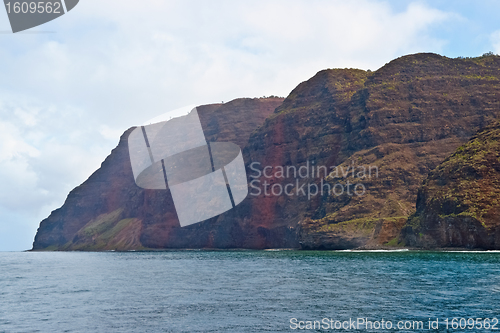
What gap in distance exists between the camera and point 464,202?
118m

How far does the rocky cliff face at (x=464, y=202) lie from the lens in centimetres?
11300

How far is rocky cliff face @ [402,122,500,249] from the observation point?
113 metres

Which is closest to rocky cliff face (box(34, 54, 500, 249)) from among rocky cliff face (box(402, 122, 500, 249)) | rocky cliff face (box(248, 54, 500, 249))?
rocky cliff face (box(248, 54, 500, 249))

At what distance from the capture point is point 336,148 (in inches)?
7416

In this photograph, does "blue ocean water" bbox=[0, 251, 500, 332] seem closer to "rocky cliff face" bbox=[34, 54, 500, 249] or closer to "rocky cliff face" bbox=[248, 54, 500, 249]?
"rocky cliff face" bbox=[34, 54, 500, 249]

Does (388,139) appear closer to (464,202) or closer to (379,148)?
(379,148)

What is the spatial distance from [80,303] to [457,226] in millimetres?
91624

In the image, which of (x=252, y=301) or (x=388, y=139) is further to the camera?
(x=388, y=139)

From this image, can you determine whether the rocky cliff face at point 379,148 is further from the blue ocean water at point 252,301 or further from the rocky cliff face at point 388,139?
the blue ocean water at point 252,301

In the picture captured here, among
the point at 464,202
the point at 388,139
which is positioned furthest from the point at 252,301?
the point at 388,139

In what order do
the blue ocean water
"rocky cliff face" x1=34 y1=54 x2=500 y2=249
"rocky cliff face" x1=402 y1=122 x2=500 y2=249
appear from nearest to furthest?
the blue ocean water < "rocky cliff face" x1=402 y1=122 x2=500 y2=249 < "rocky cliff face" x1=34 y1=54 x2=500 y2=249

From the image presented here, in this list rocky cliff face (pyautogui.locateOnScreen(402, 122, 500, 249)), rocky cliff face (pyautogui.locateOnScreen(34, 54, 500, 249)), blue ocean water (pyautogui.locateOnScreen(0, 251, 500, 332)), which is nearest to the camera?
blue ocean water (pyautogui.locateOnScreen(0, 251, 500, 332))

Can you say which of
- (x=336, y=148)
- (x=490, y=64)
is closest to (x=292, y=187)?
(x=336, y=148)

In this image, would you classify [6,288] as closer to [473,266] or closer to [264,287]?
[264,287]
